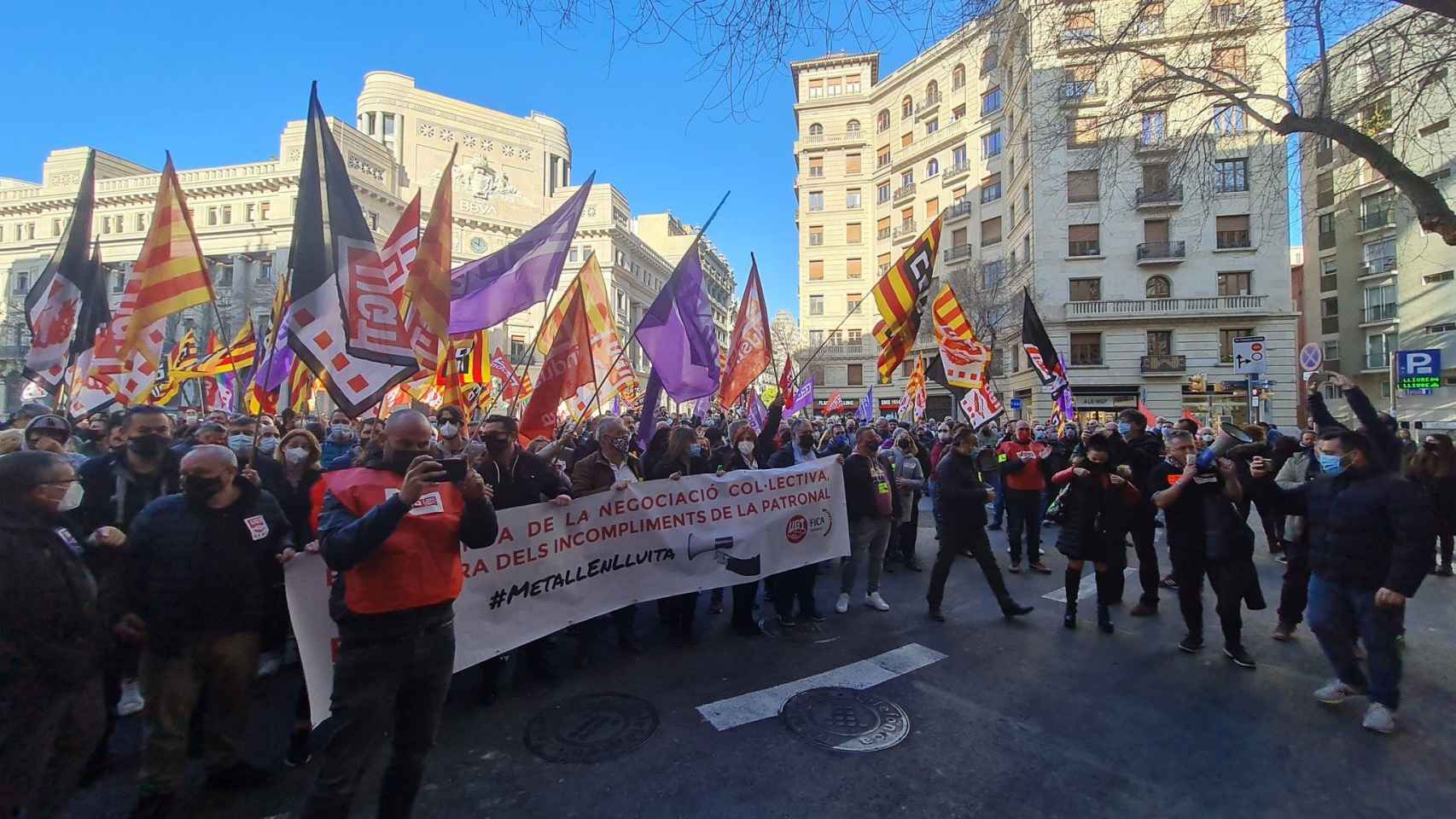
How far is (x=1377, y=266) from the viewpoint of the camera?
35688 mm

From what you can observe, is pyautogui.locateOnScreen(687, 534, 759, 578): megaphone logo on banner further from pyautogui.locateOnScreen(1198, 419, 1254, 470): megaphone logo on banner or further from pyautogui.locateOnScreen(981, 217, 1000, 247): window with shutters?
pyautogui.locateOnScreen(981, 217, 1000, 247): window with shutters

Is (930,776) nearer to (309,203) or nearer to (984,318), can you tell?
(309,203)

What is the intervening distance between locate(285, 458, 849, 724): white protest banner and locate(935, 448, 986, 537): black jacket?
97cm

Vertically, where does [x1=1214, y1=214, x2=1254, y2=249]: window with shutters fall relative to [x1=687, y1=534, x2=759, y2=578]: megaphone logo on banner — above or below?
above

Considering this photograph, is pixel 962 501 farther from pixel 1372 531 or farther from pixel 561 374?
pixel 561 374

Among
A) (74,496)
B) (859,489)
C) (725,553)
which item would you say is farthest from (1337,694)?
(74,496)

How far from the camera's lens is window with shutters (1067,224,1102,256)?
34.8 meters

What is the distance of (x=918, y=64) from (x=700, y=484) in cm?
5435

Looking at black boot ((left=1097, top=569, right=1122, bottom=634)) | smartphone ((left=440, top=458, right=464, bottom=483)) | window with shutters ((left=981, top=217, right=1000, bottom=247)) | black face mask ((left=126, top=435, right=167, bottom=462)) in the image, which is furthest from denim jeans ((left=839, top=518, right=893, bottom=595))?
window with shutters ((left=981, top=217, right=1000, bottom=247))

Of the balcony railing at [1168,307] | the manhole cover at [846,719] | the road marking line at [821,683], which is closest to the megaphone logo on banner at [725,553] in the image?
the road marking line at [821,683]

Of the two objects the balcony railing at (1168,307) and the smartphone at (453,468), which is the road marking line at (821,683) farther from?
the balcony railing at (1168,307)

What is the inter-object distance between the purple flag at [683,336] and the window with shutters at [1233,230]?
37.3 m

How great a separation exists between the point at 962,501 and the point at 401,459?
4.86m

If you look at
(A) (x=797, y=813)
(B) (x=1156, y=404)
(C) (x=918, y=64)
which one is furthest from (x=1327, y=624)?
(C) (x=918, y=64)
